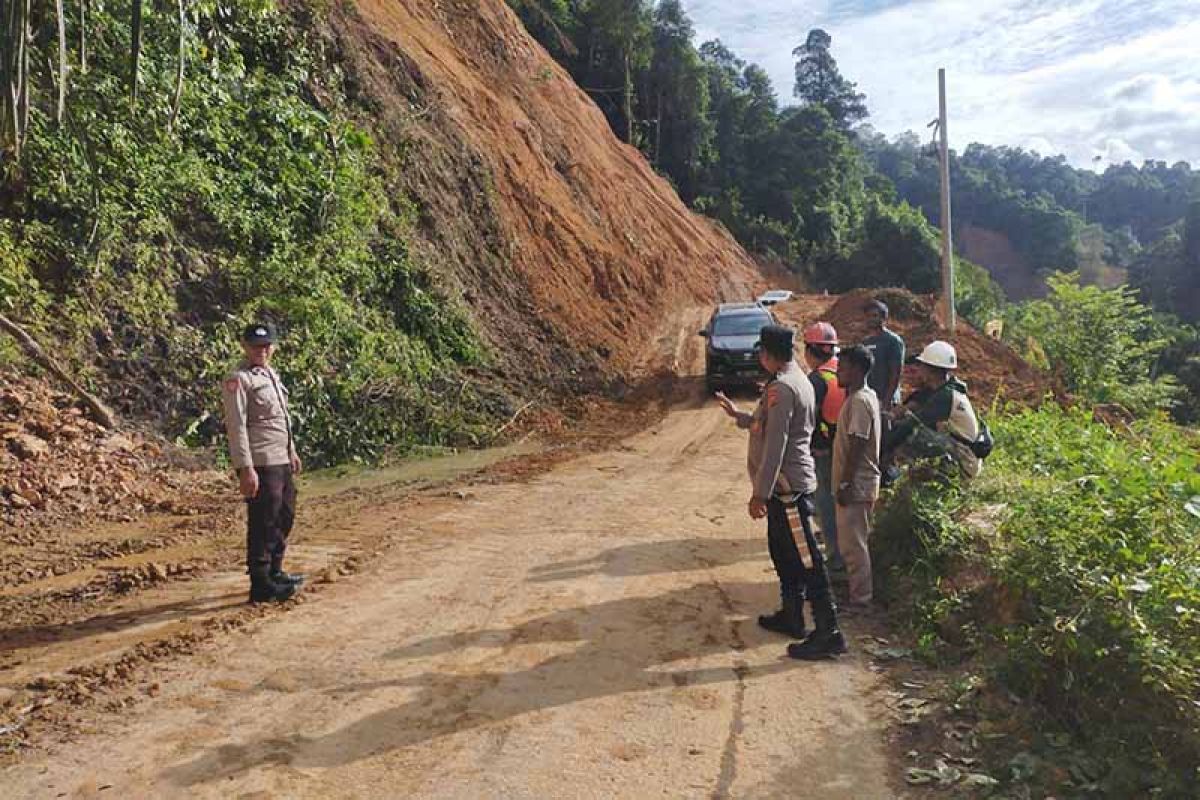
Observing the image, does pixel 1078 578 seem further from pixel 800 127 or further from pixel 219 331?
pixel 800 127

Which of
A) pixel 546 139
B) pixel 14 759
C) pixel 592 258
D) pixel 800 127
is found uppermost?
pixel 800 127

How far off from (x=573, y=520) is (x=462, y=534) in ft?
3.51

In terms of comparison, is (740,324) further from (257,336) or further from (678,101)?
(678,101)

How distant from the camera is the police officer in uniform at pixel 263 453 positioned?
16.0 feet

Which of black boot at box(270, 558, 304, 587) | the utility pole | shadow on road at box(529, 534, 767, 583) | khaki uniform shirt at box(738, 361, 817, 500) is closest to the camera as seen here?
khaki uniform shirt at box(738, 361, 817, 500)

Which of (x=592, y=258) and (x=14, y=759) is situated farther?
(x=592, y=258)

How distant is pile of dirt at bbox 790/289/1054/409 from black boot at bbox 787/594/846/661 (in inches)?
343

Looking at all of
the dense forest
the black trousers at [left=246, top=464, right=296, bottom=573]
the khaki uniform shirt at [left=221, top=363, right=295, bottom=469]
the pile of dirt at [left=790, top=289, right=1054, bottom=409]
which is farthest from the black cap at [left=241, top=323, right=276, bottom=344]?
the dense forest

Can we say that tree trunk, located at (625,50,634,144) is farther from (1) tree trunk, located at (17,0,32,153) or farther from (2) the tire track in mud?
(2) the tire track in mud

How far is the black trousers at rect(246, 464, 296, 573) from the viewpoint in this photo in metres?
4.93

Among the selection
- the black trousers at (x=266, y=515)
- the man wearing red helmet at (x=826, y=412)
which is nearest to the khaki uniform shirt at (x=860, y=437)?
the man wearing red helmet at (x=826, y=412)

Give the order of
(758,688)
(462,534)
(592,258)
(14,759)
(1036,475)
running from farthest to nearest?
(592,258) < (462,534) < (1036,475) < (758,688) < (14,759)

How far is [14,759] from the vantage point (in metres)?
3.22

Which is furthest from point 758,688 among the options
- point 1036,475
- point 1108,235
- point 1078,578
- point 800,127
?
point 1108,235
